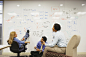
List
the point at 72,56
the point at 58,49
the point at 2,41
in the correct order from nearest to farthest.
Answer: the point at 72,56 < the point at 58,49 < the point at 2,41

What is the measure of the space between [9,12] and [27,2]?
1.01 metres

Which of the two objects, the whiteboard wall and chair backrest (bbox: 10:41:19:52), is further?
the whiteboard wall

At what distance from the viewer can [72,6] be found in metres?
4.25

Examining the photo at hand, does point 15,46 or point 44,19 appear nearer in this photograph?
point 15,46

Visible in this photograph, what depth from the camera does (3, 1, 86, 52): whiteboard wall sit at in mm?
4188

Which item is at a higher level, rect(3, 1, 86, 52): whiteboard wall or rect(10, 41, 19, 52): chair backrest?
rect(3, 1, 86, 52): whiteboard wall

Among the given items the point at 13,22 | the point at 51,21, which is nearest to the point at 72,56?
the point at 51,21

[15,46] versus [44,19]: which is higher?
[44,19]

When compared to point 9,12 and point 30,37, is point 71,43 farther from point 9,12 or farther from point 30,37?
point 9,12

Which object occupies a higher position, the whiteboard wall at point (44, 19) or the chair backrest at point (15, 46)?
the whiteboard wall at point (44, 19)

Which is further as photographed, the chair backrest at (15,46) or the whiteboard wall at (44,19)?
the whiteboard wall at (44,19)

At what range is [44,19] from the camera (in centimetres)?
421

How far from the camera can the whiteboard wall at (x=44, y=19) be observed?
4.19 m

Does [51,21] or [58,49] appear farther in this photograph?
[51,21]
